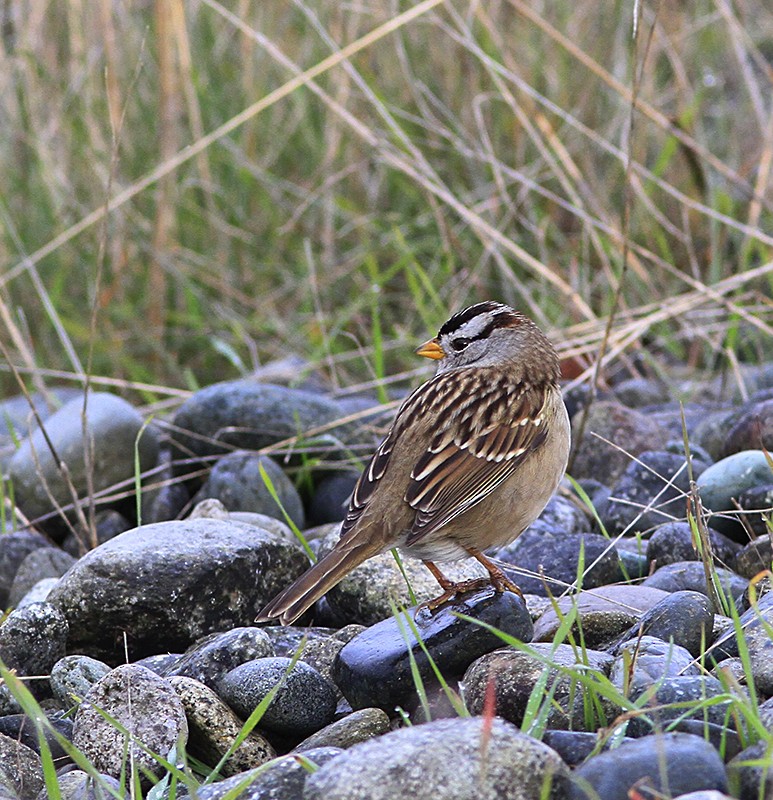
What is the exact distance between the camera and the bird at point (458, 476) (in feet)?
12.1

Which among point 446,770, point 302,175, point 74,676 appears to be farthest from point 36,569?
point 302,175

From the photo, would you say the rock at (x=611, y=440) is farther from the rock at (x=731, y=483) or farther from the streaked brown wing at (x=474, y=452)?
the streaked brown wing at (x=474, y=452)

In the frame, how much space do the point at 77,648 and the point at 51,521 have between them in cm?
162

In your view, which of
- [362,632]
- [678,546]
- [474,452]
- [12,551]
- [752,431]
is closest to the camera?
[362,632]

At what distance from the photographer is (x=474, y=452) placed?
391 cm

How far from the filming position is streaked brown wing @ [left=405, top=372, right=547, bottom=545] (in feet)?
12.3

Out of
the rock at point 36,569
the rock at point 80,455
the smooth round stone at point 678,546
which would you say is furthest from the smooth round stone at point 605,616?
the rock at point 80,455

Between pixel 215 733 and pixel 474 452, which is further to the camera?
pixel 474 452

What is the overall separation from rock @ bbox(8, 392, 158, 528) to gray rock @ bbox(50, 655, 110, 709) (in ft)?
6.16

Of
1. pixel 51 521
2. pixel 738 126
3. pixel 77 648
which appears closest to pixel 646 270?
pixel 738 126

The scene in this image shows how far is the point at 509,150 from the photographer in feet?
25.4

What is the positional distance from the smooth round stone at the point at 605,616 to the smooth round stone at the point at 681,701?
65 cm

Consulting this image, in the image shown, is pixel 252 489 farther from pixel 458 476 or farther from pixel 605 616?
pixel 605 616

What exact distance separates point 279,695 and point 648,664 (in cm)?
95
